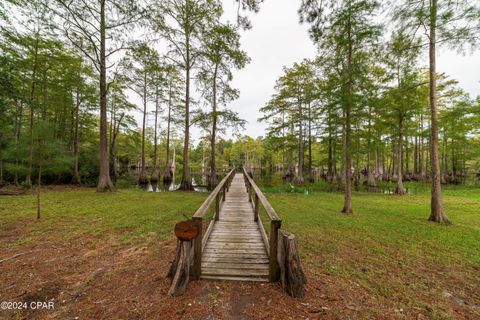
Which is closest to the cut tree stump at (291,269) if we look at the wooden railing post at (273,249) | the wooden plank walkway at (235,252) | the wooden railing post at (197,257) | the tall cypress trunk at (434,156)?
the wooden railing post at (273,249)

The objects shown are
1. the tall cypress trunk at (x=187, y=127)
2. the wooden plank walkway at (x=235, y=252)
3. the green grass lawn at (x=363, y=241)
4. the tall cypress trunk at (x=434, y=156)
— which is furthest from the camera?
the tall cypress trunk at (x=187, y=127)

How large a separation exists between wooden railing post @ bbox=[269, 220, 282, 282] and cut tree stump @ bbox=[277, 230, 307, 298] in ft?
0.50

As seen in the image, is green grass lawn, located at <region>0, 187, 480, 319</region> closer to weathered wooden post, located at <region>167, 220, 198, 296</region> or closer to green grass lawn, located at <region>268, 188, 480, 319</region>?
green grass lawn, located at <region>268, 188, 480, 319</region>

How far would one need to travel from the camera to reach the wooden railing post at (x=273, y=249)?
9.65ft

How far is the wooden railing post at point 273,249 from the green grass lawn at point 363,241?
597 millimetres

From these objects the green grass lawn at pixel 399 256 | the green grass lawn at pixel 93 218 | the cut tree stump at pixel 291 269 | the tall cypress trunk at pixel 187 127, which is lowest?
the green grass lawn at pixel 399 256

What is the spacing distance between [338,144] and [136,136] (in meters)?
22.7

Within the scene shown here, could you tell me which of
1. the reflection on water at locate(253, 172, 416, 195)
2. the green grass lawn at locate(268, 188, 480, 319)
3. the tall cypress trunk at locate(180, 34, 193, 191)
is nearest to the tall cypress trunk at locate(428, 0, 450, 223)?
the green grass lawn at locate(268, 188, 480, 319)

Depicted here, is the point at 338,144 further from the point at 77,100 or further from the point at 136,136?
the point at 77,100

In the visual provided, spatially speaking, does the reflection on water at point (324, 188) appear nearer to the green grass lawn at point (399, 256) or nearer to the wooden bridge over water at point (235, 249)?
the green grass lawn at point (399, 256)

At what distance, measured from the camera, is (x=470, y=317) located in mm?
2428

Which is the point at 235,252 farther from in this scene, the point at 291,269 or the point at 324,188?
the point at 324,188

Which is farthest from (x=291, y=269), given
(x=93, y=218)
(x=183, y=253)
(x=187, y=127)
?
(x=187, y=127)

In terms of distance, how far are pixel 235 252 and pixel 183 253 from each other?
132 cm
